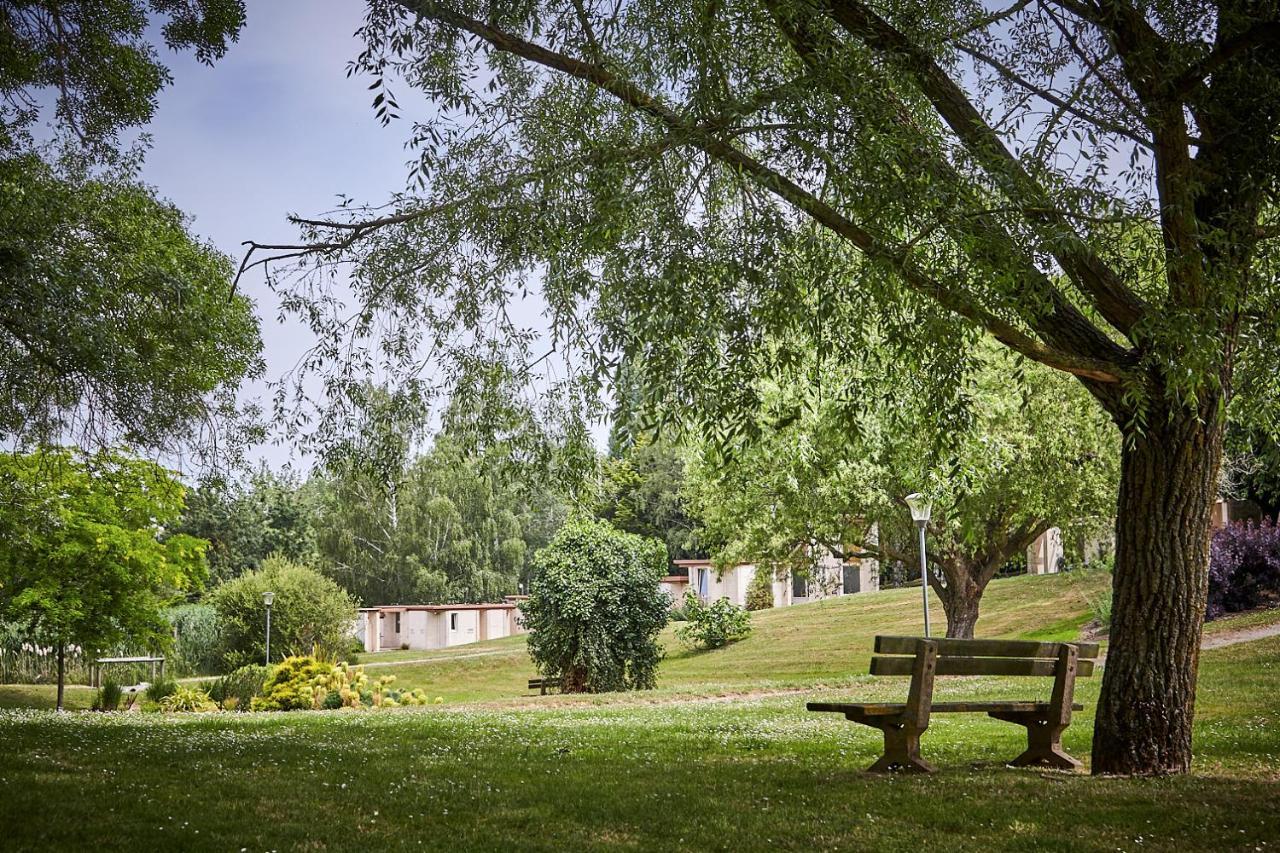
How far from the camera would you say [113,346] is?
941cm

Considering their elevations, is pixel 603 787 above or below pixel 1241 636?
above

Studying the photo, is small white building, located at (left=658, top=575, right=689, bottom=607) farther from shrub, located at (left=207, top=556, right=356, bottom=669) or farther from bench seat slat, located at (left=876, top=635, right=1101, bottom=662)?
bench seat slat, located at (left=876, top=635, right=1101, bottom=662)

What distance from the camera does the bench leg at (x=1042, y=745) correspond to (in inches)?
319

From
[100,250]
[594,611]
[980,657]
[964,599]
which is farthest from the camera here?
[594,611]

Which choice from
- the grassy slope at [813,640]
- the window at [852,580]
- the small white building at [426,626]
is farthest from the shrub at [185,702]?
the window at [852,580]

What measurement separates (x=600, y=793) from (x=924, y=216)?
14.8ft

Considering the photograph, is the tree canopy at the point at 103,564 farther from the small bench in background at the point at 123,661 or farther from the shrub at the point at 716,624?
the shrub at the point at 716,624

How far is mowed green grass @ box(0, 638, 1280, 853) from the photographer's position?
5.56 metres

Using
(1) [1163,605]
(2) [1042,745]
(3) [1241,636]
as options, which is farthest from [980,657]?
A: (3) [1241,636]

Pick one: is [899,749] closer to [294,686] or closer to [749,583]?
[294,686]

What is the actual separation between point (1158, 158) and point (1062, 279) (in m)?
2.23

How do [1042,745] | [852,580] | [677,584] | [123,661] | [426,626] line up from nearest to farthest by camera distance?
1. [1042,745]
2. [123,661]
3. [677,584]
4. [426,626]
5. [852,580]

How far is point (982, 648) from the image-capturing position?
27.2 feet

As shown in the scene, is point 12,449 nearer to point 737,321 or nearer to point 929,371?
point 737,321
